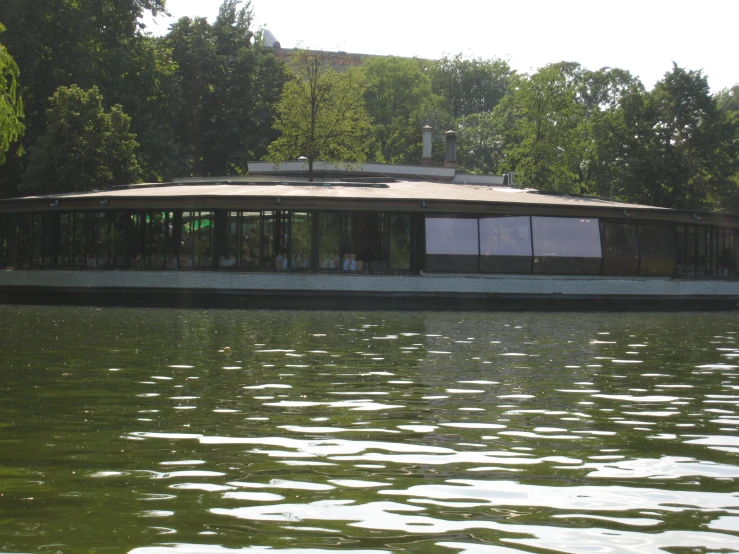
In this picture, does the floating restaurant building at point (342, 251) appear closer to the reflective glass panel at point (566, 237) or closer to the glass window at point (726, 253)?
the reflective glass panel at point (566, 237)

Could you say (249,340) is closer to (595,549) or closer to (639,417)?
(639,417)

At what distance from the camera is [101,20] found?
5547 centimetres

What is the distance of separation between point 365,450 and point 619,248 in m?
31.2

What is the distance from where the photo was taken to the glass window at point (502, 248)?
36531 mm

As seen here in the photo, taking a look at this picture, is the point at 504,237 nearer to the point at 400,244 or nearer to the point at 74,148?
the point at 400,244

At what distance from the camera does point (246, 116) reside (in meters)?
72.9

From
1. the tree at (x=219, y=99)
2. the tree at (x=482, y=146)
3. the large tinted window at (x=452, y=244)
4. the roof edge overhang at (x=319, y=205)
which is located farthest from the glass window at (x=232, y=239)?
the tree at (x=482, y=146)

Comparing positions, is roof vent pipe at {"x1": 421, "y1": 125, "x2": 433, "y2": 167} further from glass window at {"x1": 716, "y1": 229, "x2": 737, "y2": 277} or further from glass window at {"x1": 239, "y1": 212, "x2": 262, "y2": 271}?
glass window at {"x1": 239, "y1": 212, "x2": 262, "y2": 271}

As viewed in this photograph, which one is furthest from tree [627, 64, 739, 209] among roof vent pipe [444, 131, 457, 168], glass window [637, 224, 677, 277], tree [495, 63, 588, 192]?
glass window [637, 224, 677, 277]

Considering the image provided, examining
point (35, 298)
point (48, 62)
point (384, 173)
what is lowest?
point (35, 298)

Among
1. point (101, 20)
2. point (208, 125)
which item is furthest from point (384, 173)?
point (208, 125)

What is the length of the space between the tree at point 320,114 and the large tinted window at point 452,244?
41.4 feet

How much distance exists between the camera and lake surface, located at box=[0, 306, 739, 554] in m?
5.70

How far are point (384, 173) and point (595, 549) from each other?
50.4 metres
